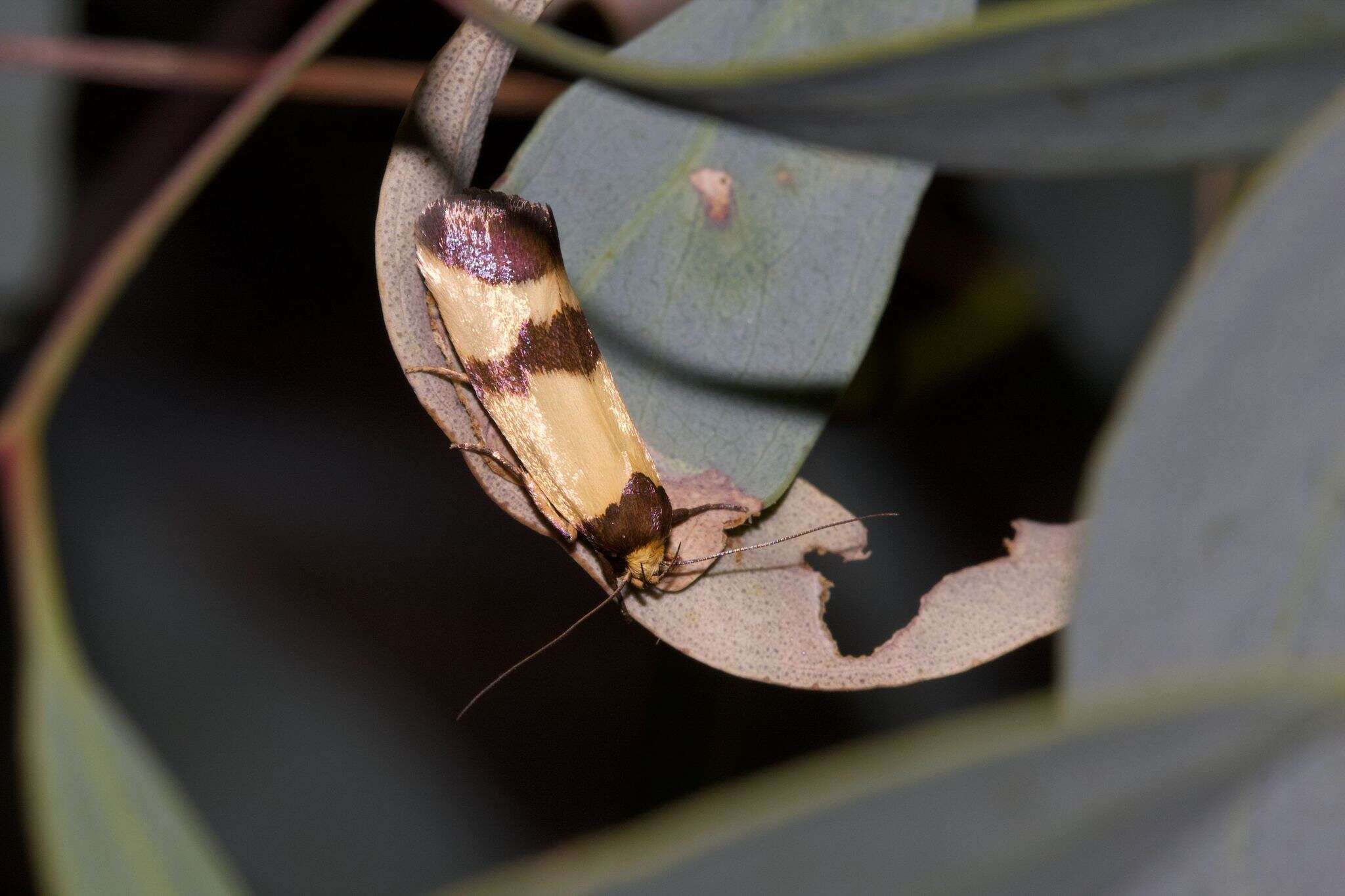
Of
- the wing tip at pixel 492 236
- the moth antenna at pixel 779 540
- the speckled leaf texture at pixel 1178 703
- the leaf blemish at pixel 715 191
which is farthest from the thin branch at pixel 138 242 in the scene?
the moth antenna at pixel 779 540

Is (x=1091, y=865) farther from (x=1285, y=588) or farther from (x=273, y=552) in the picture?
(x=273, y=552)

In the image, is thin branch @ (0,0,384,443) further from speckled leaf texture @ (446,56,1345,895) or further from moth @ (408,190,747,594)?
speckled leaf texture @ (446,56,1345,895)

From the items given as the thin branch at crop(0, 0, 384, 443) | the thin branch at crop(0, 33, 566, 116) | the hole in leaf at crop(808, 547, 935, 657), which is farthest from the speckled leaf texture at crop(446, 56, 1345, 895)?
the thin branch at crop(0, 33, 566, 116)

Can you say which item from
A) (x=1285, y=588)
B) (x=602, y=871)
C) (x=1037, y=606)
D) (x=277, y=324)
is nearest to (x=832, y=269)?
(x=1037, y=606)

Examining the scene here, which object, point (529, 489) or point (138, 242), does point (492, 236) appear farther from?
point (138, 242)

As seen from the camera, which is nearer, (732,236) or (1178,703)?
(1178,703)

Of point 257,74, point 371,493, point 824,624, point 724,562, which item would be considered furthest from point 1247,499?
point 371,493
